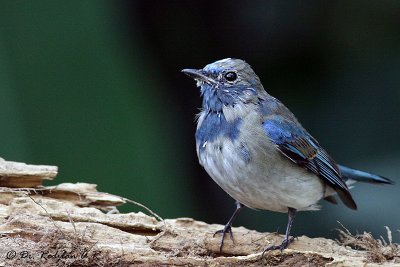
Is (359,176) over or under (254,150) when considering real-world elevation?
under

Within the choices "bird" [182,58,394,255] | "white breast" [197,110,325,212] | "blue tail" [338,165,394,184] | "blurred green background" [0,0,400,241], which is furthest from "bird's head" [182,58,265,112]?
"blurred green background" [0,0,400,241]

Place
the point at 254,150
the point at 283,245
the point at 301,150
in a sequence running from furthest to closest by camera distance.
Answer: the point at 301,150 < the point at 254,150 < the point at 283,245

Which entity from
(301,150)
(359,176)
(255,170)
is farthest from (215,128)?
(359,176)

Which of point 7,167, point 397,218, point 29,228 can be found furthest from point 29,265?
point 397,218

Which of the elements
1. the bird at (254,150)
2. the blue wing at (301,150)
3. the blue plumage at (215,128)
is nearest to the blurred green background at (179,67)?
the blue wing at (301,150)

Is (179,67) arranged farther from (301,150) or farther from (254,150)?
(254,150)

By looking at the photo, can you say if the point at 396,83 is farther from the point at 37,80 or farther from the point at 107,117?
the point at 37,80
